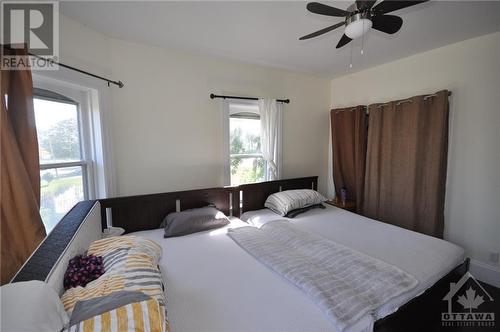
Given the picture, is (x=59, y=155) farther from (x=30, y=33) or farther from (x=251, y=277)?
(x=251, y=277)

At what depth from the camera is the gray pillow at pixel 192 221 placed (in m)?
2.06

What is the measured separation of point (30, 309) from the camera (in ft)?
2.18

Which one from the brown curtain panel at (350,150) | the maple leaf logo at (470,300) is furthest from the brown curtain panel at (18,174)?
the brown curtain panel at (350,150)

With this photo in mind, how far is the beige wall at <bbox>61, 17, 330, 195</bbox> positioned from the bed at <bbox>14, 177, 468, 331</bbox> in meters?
0.25

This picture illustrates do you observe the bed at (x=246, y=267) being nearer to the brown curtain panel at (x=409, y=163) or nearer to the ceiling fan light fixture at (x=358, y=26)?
the brown curtain panel at (x=409, y=163)

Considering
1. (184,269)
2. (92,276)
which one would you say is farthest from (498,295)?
(92,276)

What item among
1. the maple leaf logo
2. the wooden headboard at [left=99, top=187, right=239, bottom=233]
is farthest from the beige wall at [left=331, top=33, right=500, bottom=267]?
the wooden headboard at [left=99, top=187, right=239, bottom=233]

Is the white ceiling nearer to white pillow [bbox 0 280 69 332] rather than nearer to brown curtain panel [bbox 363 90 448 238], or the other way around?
brown curtain panel [bbox 363 90 448 238]

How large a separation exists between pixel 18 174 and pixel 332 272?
6.76ft

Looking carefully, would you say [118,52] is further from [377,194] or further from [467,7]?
[377,194]

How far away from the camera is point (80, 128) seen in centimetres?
199

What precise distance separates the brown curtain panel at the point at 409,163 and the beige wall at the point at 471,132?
0.13 metres

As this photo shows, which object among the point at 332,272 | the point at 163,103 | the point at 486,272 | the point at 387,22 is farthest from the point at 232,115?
the point at 486,272

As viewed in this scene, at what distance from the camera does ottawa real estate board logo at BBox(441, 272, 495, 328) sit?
1.66 m
